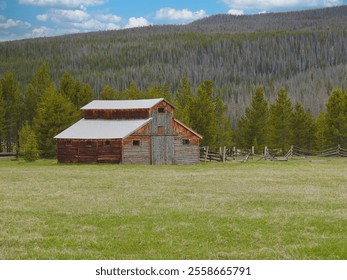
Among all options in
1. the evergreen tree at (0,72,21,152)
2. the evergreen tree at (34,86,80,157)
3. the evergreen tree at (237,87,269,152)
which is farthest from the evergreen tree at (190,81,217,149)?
the evergreen tree at (0,72,21,152)

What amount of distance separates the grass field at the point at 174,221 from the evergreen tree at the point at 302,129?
4382 cm

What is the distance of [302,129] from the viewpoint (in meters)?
73.2

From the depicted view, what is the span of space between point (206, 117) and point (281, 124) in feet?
36.2

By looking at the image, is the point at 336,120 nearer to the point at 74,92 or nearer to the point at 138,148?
the point at 138,148

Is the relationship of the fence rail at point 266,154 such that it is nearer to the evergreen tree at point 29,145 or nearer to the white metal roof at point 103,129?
the white metal roof at point 103,129

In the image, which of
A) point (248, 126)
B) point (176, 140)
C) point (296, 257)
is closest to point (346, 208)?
point (296, 257)

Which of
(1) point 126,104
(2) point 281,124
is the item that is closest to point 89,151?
(1) point 126,104

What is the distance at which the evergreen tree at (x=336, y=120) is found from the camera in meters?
68.0

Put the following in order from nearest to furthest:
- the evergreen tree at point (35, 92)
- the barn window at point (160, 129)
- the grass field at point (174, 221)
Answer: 1. the grass field at point (174, 221)
2. the barn window at point (160, 129)
3. the evergreen tree at point (35, 92)

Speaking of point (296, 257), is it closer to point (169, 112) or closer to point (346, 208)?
point (346, 208)

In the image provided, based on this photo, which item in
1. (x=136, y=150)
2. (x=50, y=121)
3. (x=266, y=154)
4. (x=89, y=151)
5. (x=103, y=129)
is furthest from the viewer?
(x=50, y=121)

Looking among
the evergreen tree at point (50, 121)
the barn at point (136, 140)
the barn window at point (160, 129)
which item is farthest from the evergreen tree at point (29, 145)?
the barn window at point (160, 129)
